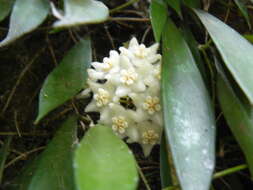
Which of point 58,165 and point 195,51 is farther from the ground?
point 195,51

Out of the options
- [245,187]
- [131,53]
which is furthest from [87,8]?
[245,187]

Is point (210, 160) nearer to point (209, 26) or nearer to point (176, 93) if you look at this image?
point (176, 93)

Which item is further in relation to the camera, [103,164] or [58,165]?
[58,165]

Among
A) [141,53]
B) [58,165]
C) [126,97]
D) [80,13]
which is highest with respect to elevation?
[80,13]

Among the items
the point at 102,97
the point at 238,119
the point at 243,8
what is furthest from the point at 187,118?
the point at 243,8

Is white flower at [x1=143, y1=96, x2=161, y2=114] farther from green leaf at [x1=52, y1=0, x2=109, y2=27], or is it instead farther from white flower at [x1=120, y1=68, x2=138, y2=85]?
green leaf at [x1=52, y1=0, x2=109, y2=27]

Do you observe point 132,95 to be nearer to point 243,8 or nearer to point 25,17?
point 25,17

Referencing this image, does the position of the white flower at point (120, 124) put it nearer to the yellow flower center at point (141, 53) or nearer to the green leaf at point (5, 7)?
the yellow flower center at point (141, 53)
